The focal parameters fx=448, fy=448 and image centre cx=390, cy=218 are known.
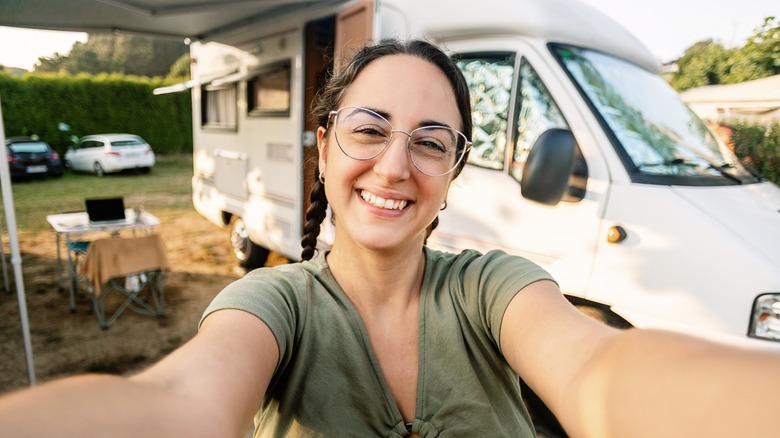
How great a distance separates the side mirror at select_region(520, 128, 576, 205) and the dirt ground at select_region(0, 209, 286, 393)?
10.5ft

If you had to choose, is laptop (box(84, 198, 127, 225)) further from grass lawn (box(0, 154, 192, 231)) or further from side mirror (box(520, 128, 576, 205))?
grass lawn (box(0, 154, 192, 231))

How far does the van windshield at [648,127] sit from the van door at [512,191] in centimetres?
23

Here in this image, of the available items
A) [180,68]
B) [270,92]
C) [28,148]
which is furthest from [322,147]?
[180,68]

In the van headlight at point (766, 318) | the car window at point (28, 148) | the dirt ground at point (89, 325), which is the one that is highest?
the van headlight at point (766, 318)

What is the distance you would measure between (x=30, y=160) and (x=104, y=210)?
11.6 m

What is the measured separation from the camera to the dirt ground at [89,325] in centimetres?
356

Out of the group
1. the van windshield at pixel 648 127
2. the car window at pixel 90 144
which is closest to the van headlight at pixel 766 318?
the van windshield at pixel 648 127

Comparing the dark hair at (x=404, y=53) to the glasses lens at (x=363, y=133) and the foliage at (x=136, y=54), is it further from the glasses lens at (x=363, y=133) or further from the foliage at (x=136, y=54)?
the foliage at (x=136, y=54)

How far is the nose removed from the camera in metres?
1.21

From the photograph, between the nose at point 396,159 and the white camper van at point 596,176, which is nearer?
the nose at point 396,159

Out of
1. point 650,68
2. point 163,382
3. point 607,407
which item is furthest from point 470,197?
point 163,382

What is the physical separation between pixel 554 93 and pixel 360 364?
7.08 feet

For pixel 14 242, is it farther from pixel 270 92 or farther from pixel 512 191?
pixel 512 191

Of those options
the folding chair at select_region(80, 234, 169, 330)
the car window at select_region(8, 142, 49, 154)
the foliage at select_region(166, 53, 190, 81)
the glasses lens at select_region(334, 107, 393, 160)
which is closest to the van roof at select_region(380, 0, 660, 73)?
the glasses lens at select_region(334, 107, 393, 160)
